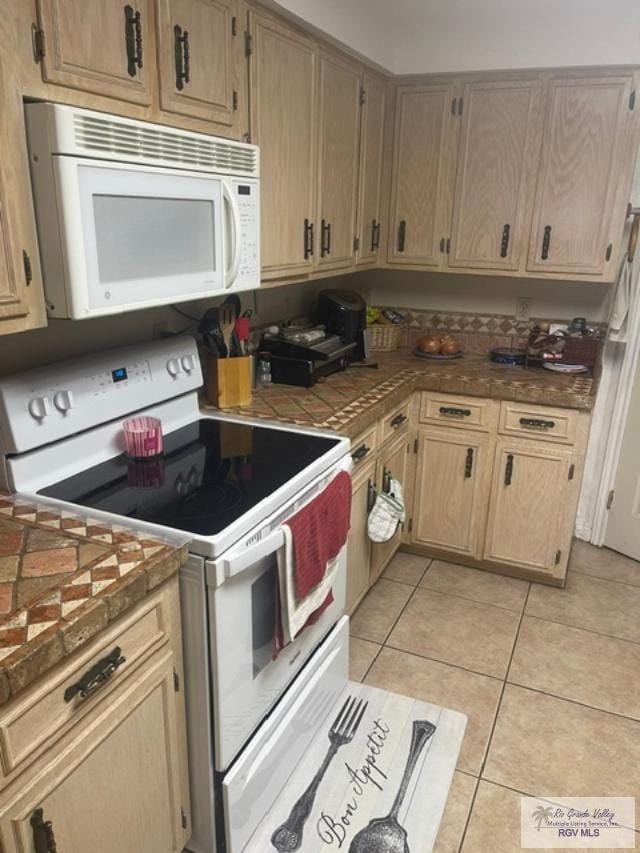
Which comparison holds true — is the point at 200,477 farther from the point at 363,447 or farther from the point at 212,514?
the point at 363,447

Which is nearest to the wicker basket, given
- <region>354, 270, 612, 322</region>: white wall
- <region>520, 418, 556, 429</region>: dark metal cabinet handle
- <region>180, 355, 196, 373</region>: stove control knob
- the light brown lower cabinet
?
<region>354, 270, 612, 322</region>: white wall

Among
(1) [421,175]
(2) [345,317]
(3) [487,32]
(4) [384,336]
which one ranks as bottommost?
(4) [384,336]

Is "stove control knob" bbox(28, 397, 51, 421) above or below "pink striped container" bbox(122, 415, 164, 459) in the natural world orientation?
above

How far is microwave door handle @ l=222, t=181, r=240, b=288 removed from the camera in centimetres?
172

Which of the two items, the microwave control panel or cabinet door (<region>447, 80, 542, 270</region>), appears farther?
cabinet door (<region>447, 80, 542, 270</region>)

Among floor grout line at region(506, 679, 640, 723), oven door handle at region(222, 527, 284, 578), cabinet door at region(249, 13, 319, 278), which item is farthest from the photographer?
floor grout line at region(506, 679, 640, 723)

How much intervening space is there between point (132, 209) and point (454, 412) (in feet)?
5.82

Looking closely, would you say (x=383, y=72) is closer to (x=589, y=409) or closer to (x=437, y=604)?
(x=589, y=409)

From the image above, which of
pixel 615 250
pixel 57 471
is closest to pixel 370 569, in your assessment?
pixel 57 471

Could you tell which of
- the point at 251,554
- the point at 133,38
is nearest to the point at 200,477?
the point at 251,554

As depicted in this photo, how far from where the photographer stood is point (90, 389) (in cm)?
168

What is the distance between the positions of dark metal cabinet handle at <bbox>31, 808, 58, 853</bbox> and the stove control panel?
2.55 feet

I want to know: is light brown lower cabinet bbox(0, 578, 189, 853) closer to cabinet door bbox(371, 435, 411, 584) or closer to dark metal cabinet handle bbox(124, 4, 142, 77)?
dark metal cabinet handle bbox(124, 4, 142, 77)

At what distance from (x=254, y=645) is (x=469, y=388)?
1609mm
